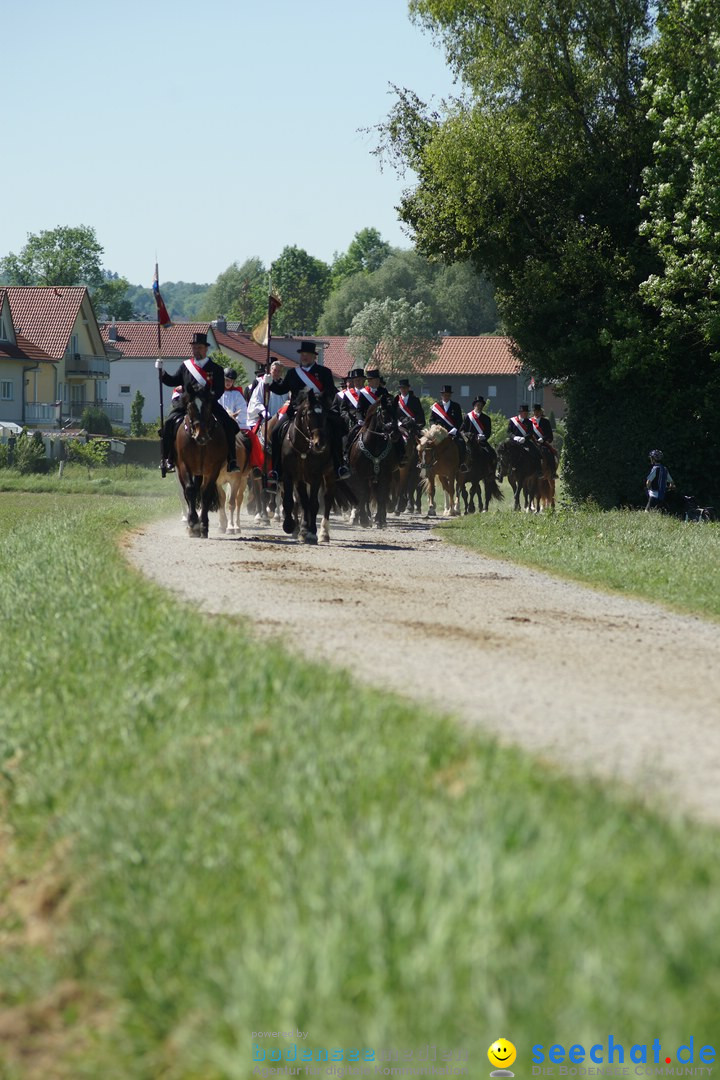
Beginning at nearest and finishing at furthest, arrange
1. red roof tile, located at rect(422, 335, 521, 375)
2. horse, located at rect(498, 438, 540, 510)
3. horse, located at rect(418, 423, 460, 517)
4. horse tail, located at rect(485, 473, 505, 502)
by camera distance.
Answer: horse, located at rect(418, 423, 460, 517), horse tail, located at rect(485, 473, 505, 502), horse, located at rect(498, 438, 540, 510), red roof tile, located at rect(422, 335, 521, 375)

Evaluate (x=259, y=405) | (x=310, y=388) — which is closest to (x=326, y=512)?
(x=310, y=388)

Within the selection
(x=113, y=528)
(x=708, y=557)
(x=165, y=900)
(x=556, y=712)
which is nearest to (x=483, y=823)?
(x=165, y=900)

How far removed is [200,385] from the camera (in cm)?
2072

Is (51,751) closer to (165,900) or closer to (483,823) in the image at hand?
(165,900)

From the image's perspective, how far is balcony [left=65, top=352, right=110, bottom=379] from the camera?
94.3 m

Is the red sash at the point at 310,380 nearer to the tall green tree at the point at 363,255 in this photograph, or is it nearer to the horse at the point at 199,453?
the horse at the point at 199,453

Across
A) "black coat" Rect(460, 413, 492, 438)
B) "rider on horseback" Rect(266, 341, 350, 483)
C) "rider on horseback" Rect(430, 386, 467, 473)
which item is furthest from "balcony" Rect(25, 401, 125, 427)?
"rider on horseback" Rect(266, 341, 350, 483)

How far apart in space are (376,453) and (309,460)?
15.9 feet

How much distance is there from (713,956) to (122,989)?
2.06 meters

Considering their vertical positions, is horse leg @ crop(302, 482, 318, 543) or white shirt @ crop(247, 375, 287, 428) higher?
white shirt @ crop(247, 375, 287, 428)

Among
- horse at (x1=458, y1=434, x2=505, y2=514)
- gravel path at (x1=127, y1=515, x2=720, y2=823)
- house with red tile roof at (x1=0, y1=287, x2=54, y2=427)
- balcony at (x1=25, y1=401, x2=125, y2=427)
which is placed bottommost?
gravel path at (x1=127, y1=515, x2=720, y2=823)

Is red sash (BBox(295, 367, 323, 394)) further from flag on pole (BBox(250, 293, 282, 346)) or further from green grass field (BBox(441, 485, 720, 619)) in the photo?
flag on pole (BBox(250, 293, 282, 346))

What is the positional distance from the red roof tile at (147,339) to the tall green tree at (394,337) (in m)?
12.1

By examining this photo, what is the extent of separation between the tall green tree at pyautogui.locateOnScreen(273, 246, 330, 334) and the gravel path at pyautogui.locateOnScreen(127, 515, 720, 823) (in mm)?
160092
